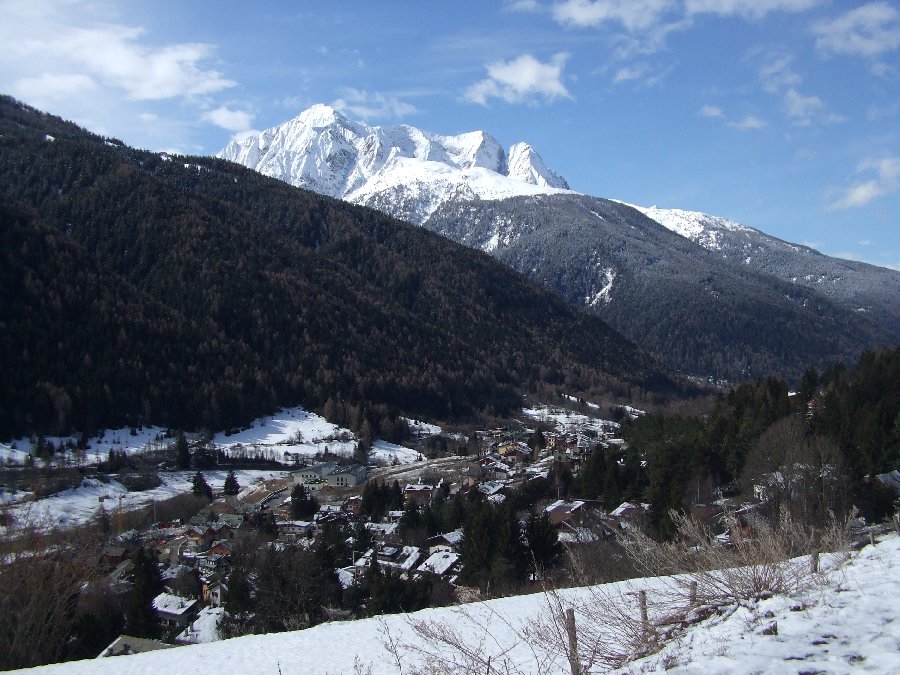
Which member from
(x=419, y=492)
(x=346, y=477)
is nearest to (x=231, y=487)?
(x=346, y=477)

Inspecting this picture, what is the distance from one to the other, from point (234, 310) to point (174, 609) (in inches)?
3493

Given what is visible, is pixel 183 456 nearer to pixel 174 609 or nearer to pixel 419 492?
pixel 419 492

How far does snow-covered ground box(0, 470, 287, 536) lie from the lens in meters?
45.5

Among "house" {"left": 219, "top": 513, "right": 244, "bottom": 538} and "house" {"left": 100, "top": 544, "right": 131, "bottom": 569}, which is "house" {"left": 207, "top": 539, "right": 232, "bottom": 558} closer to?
"house" {"left": 100, "top": 544, "right": 131, "bottom": 569}

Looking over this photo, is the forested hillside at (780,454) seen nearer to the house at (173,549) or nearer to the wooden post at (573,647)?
the wooden post at (573,647)

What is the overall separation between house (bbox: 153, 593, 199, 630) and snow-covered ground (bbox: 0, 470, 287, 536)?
767 inches

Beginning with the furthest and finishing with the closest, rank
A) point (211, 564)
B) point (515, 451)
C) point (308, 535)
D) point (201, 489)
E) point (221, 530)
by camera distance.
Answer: point (515, 451)
point (201, 489)
point (221, 530)
point (308, 535)
point (211, 564)

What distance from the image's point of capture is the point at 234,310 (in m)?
109

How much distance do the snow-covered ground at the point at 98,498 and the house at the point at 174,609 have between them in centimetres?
1949

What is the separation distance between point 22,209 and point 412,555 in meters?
101

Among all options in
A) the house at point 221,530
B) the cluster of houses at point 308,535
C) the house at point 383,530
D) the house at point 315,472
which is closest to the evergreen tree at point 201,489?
the cluster of houses at point 308,535

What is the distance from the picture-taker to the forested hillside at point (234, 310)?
82.9 metres

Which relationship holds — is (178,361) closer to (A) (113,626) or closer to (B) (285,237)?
(B) (285,237)

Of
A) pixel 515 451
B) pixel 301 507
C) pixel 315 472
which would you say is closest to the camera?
pixel 301 507
